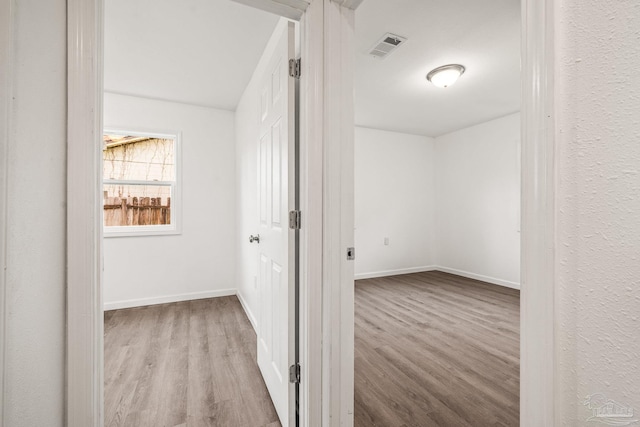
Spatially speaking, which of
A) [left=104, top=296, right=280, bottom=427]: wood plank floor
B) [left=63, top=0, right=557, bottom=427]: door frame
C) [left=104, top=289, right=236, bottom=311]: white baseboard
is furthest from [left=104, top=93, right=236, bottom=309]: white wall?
[left=63, top=0, right=557, bottom=427]: door frame

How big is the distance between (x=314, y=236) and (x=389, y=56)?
2.09 metres

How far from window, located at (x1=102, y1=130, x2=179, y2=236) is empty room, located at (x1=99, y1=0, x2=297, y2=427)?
13mm

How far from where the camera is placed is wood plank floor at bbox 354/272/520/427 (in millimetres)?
1594

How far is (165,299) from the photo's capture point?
11.1 ft

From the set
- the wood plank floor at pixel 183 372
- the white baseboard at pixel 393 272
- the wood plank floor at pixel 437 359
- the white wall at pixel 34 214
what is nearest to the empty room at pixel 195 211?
the wood plank floor at pixel 183 372

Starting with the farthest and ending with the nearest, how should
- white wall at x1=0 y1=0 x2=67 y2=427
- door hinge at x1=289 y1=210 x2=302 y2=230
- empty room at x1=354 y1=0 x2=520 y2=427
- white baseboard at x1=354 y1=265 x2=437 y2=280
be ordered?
white baseboard at x1=354 y1=265 x2=437 y2=280
empty room at x1=354 y1=0 x2=520 y2=427
door hinge at x1=289 y1=210 x2=302 y2=230
white wall at x1=0 y1=0 x2=67 y2=427

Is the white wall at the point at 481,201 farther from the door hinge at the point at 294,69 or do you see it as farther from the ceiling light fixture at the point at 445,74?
the door hinge at the point at 294,69

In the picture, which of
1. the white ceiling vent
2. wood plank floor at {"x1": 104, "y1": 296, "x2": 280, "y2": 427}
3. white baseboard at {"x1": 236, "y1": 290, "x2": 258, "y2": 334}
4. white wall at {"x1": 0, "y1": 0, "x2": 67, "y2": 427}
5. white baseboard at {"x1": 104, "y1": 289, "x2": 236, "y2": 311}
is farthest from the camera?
white baseboard at {"x1": 104, "y1": 289, "x2": 236, "y2": 311}

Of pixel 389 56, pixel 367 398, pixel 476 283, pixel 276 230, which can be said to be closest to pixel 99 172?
pixel 276 230

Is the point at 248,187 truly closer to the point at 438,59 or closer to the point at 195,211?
the point at 195,211

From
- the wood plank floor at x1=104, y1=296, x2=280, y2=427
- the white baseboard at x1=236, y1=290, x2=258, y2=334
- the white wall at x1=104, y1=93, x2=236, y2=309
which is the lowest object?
the wood plank floor at x1=104, y1=296, x2=280, y2=427

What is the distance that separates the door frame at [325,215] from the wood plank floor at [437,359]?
62 centimetres

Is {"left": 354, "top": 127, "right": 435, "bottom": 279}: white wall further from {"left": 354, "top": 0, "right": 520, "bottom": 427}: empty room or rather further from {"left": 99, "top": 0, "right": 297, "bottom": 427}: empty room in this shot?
{"left": 99, "top": 0, "right": 297, "bottom": 427}: empty room

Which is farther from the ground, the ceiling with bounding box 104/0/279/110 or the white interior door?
the ceiling with bounding box 104/0/279/110
